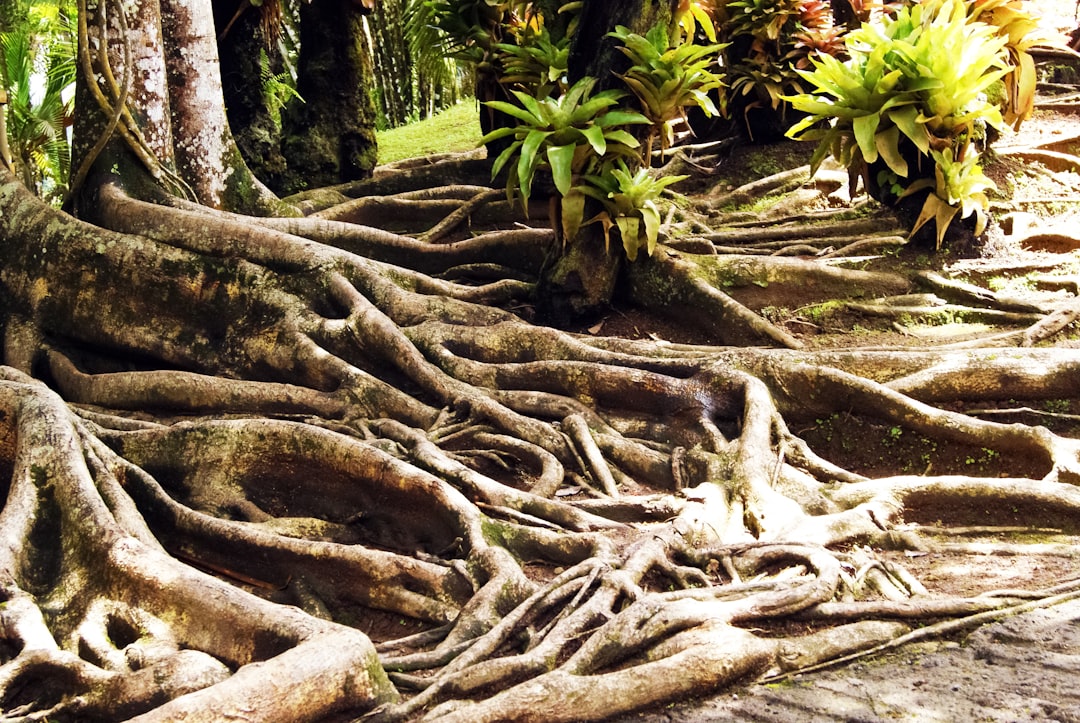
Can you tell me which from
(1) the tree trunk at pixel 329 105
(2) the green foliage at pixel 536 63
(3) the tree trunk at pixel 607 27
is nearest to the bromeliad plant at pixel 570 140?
(3) the tree trunk at pixel 607 27

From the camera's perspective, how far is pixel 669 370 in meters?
5.07

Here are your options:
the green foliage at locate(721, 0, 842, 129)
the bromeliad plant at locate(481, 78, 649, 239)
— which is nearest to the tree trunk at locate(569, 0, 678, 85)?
the bromeliad plant at locate(481, 78, 649, 239)

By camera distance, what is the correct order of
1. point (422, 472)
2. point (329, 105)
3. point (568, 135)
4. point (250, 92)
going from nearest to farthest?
point (422, 472) < point (568, 135) < point (329, 105) < point (250, 92)

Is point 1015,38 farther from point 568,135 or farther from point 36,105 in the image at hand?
point 36,105

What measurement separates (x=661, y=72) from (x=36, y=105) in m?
12.8

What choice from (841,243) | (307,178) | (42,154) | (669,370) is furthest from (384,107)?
Answer: (669,370)

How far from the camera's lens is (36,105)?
15719mm

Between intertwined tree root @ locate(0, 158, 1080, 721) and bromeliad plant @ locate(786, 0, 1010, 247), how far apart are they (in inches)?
28.4

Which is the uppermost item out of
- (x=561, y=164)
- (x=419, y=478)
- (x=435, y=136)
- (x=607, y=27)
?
(x=435, y=136)

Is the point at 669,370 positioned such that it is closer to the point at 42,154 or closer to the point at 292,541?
the point at 292,541

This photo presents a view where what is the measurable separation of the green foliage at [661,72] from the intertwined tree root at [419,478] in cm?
84

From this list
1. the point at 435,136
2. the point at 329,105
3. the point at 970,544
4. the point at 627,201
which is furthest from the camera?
the point at 435,136

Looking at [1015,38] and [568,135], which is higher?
[1015,38]

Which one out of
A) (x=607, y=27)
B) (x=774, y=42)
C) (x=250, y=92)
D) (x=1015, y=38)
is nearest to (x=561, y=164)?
(x=607, y=27)
